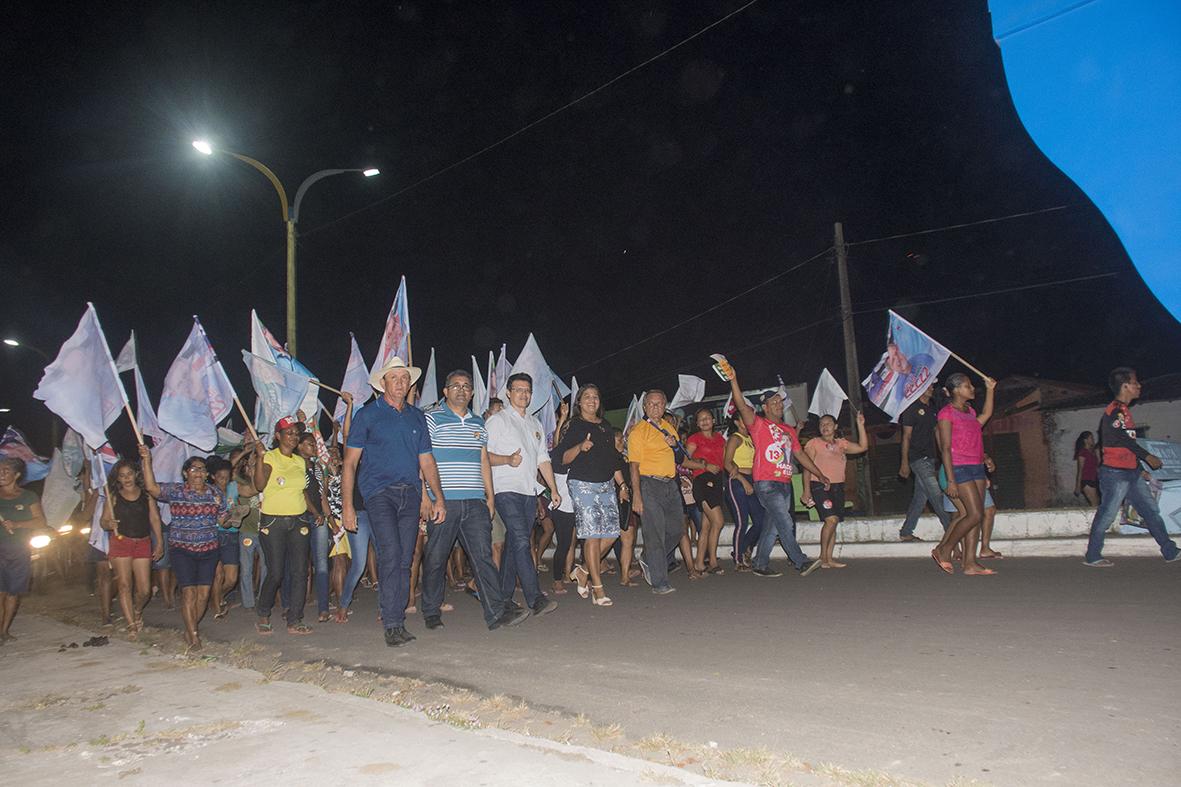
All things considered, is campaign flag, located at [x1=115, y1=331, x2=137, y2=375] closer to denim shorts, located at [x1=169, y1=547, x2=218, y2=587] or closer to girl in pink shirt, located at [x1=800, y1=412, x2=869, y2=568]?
denim shorts, located at [x1=169, y1=547, x2=218, y2=587]

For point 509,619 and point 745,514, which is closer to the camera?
point 509,619

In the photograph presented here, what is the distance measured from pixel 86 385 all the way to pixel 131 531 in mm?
1465

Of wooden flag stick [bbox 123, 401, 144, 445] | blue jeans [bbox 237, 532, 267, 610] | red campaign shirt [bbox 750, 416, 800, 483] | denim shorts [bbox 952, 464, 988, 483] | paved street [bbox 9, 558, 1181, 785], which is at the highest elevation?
wooden flag stick [bbox 123, 401, 144, 445]

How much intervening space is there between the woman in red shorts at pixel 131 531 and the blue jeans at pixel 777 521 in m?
5.83

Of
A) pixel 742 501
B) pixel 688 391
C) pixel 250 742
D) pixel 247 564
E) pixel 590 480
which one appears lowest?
pixel 250 742

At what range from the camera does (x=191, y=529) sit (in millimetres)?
6961

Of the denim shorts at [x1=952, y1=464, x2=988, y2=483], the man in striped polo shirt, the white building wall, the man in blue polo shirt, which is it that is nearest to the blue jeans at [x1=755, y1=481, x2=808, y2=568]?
the denim shorts at [x1=952, y1=464, x2=988, y2=483]

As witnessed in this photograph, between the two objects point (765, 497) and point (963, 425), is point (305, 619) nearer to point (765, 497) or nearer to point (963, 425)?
point (765, 497)

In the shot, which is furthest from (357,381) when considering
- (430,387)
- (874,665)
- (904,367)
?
(874,665)

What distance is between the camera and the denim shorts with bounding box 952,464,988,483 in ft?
26.8

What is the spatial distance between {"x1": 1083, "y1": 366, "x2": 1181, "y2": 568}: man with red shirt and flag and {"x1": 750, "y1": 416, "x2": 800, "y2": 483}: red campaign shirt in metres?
2.95

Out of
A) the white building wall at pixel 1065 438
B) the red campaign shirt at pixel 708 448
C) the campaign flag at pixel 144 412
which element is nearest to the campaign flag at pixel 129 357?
the campaign flag at pixel 144 412

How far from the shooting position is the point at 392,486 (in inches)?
250

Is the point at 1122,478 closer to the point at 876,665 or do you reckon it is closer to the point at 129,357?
the point at 876,665
